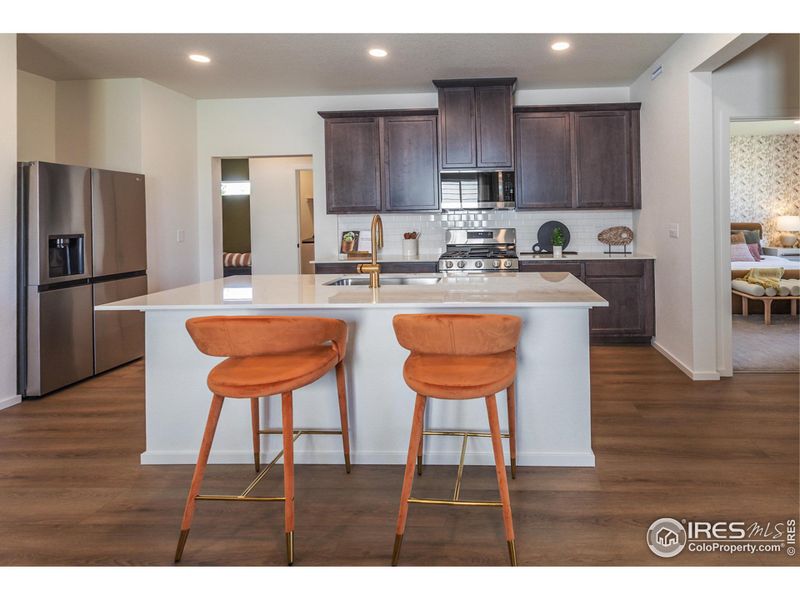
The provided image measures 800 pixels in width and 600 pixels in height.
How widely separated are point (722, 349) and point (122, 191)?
15.7 ft

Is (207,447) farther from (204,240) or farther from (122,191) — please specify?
(204,240)

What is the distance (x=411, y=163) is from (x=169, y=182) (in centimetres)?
232

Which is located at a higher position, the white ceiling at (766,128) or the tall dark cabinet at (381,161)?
the white ceiling at (766,128)

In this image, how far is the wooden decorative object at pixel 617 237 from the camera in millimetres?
6043

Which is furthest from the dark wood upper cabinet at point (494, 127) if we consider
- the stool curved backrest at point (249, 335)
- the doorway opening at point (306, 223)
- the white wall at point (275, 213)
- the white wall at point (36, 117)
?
the stool curved backrest at point (249, 335)

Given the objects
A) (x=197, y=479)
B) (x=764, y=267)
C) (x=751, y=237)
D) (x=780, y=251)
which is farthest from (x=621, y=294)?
(x=780, y=251)

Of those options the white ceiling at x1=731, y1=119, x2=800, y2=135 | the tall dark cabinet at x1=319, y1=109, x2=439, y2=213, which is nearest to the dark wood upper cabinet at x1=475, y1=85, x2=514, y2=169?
the tall dark cabinet at x1=319, y1=109, x2=439, y2=213

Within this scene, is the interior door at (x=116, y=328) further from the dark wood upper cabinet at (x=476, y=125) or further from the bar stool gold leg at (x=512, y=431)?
the bar stool gold leg at (x=512, y=431)

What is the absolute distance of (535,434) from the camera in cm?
282

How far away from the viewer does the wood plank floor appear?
6.80ft

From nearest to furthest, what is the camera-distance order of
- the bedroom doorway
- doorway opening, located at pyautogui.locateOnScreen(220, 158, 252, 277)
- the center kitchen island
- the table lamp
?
1. the center kitchen island
2. the bedroom doorway
3. the table lamp
4. doorway opening, located at pyautogui.locateOnScreen(220, 158, 252, 277)

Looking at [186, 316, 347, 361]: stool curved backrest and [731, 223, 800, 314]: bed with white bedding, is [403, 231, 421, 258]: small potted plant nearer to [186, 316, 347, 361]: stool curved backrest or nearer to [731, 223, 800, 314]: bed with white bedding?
[731, 223, 800, 314]: bed with white bedding

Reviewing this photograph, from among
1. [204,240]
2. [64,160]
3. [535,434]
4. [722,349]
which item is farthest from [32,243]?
[722,349]

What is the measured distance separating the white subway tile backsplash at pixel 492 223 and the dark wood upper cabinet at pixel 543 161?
0.35 m
